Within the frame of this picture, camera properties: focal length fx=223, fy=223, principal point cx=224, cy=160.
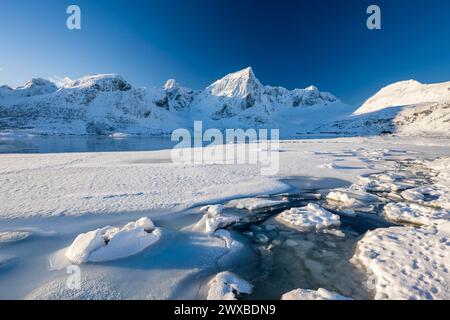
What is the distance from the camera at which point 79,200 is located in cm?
719

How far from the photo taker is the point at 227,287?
348 centimetres

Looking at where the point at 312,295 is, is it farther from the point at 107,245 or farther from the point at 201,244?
the point at 107,245

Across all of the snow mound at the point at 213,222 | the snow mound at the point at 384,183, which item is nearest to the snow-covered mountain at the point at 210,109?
the snow mound at the point at 384,183

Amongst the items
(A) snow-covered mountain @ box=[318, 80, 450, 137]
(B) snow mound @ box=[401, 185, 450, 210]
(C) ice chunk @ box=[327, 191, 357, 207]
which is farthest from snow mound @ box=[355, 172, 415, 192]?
(A) snow-covered mountain @ box=[318, 80, 450, 137]

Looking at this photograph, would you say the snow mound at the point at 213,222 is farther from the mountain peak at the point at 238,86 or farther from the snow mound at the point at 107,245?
the mountain peak at the point at 238,86

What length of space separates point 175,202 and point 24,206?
4.40 metres

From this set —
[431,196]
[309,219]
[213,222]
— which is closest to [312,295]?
[213,222]

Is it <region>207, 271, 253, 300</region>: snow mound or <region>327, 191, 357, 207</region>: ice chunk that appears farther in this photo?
<region>327, 191, 357, 207</region>: ice chunk

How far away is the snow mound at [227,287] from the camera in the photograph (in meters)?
3.31

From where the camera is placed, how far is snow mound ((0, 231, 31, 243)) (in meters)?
4.85

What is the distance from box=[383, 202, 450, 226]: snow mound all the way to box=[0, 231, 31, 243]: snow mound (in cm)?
916

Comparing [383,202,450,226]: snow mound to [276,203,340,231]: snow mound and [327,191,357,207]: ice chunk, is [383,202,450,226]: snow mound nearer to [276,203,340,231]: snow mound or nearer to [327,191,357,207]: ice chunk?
[327,191,357,207]: ice chunk
